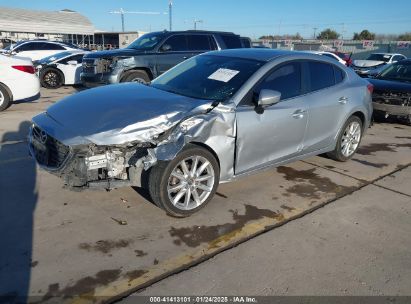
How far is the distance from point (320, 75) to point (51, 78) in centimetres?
1096

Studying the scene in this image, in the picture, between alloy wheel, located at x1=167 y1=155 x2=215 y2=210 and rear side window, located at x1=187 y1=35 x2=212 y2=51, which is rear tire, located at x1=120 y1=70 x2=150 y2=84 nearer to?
rear side window, located at x1=187 y1=35 x2=212 y2=51

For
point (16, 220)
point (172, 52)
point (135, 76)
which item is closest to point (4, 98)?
point (135, 76)

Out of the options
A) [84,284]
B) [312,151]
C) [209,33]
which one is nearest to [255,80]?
[312,151]

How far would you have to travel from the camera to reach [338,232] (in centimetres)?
379

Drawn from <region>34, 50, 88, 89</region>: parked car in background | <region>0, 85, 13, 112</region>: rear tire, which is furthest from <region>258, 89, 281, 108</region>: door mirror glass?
<region>34, 50, 88, 89</region>: parked car in background

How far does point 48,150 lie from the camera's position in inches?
151

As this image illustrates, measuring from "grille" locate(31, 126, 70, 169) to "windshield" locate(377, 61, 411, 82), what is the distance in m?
8.52

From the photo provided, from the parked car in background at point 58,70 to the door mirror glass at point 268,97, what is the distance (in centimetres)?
1082

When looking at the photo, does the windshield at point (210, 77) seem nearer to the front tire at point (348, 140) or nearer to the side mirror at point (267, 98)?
the side mirror at point (267, 98)

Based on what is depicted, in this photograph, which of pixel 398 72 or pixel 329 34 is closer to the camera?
pixel 398 72

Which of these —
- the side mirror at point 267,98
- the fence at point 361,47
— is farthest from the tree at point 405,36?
the side mirror at point 267,98

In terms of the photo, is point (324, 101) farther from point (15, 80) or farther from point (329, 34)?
point (329, 34)

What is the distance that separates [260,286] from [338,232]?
1276 mm

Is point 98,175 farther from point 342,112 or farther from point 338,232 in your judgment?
point 342,112
